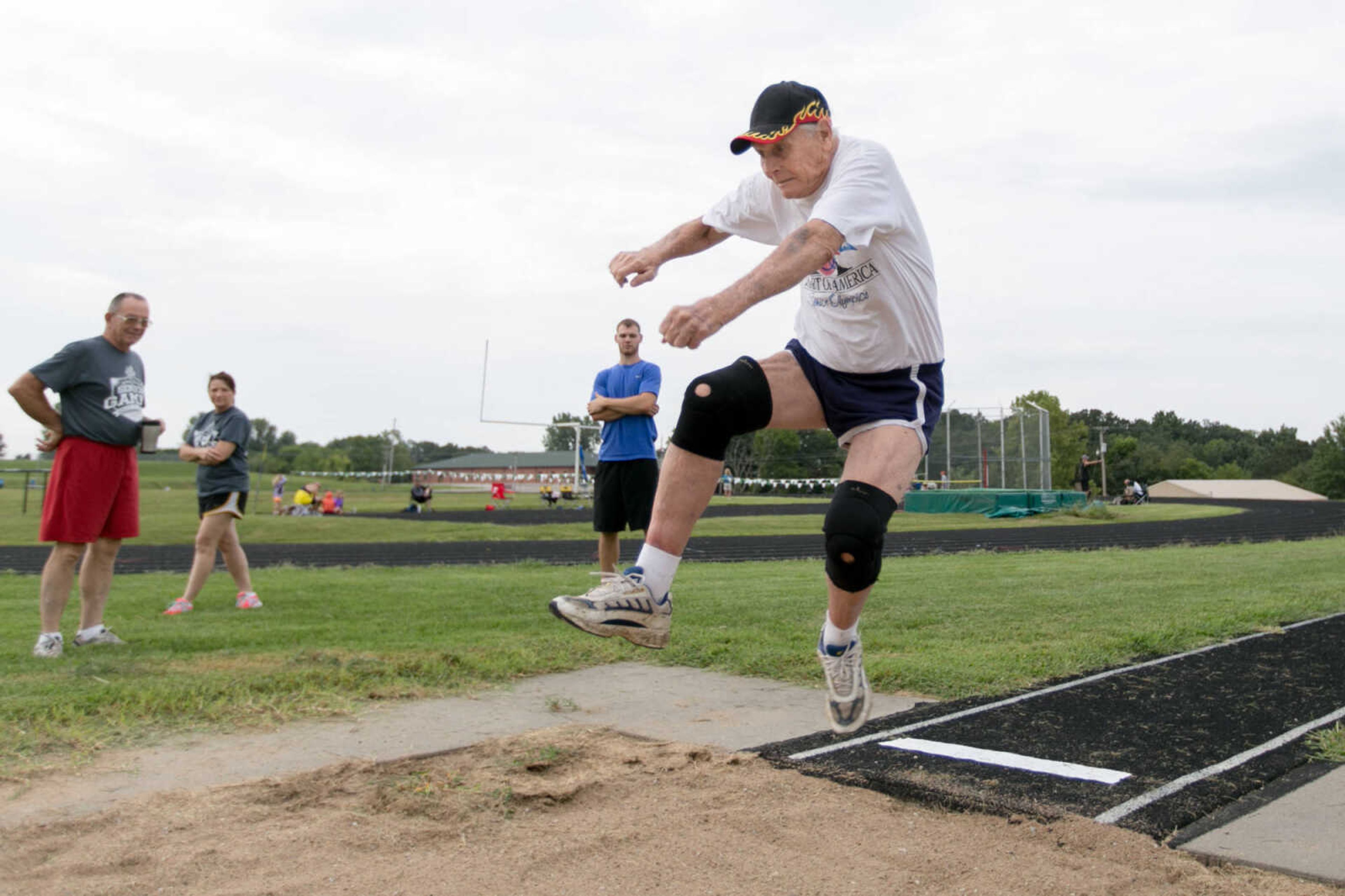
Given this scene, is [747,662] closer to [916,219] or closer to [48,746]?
[916,219]

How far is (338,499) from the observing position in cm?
3228

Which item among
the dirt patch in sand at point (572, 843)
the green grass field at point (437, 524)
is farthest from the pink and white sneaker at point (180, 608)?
the green grass field at point (437, 524)

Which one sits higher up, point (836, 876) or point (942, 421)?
point (942, 421)

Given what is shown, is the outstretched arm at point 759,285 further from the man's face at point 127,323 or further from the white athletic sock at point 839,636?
the man's face at point 127,323

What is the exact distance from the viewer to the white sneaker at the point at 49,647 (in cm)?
546

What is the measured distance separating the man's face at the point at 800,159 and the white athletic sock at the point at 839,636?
146 cm

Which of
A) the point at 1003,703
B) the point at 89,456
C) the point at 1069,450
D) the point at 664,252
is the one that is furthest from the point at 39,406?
the point at 1069,450

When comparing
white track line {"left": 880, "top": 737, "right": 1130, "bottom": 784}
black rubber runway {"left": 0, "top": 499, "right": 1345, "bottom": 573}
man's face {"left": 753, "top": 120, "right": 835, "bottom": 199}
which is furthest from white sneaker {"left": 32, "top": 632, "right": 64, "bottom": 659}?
black rubber runway {"left": 0, "top": 499, "right": 1345, "bottom": 573}

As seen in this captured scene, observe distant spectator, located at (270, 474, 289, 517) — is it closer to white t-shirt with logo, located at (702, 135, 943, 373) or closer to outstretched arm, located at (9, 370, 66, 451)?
outstretched arm, located at (9, 370, 66, 451)

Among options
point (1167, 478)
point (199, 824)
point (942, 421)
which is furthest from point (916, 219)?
point (1167, 478)

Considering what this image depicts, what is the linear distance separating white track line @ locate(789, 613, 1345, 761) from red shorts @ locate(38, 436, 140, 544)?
14.4 feet

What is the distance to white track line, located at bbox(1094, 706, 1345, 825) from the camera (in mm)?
2887

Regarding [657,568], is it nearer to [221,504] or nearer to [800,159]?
[800,159]

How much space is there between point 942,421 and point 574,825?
1132 inches
